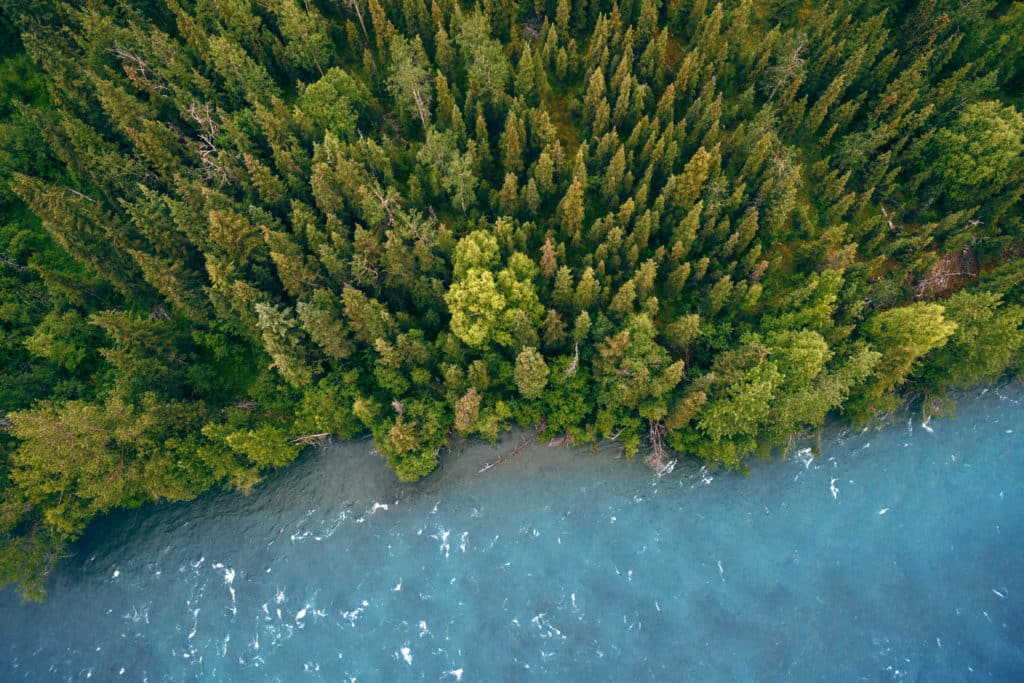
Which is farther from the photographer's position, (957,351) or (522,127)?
→ (522,127)

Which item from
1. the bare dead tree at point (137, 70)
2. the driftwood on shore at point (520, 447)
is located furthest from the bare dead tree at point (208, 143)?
the driftwood on shore at point (520, 447)

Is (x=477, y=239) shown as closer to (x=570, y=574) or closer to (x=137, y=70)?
(x=570, y=574)

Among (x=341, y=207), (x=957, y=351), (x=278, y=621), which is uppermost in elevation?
(x=341, y=207)

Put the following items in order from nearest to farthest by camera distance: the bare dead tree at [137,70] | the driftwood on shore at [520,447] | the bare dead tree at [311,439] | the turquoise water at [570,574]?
the turquoise water at [570,574], the bare dead tree at [311,439], the bare dead tree at [137,70], the driftwood on shore at [520,447]

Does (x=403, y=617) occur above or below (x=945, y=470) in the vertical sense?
below

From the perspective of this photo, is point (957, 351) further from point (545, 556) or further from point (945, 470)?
point (545, 556)

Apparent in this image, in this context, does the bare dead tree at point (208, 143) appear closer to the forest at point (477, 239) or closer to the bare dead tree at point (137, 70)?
the forest at point (477, 239)

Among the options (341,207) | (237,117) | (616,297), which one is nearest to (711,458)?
(616,297)
